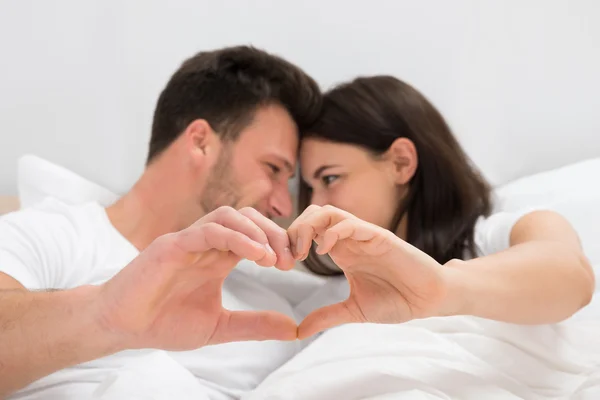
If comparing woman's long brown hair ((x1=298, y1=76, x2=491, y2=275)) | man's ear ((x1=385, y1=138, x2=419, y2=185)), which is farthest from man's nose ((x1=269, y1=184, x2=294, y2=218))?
man's ear ((x1=385, y1=138, x2=419, y2=185))

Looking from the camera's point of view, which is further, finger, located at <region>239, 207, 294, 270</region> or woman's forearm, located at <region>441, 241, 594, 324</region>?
woman's forearm, located at <region>441, 241, 594, 324</region>

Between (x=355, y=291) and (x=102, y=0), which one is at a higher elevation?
(x=102, y=0)

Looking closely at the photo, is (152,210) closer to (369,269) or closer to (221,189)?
(221,189)

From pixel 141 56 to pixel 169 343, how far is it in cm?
100

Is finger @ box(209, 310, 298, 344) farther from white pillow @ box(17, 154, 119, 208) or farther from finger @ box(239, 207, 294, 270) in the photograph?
white pillow @ box(17, 154, 119, 208)

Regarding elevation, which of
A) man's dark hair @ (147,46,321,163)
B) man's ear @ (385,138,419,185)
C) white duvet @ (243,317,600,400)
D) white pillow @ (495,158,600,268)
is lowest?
white duvet @ (243,317,600,400)

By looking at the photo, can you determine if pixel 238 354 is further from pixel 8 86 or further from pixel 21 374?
pixel 8 86

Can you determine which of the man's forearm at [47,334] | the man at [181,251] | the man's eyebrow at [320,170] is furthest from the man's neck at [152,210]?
the man's forearm at [47,334]

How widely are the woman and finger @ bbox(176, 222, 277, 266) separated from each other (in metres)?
0.06

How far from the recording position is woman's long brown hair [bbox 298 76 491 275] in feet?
3.97

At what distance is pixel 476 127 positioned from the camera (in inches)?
58.7

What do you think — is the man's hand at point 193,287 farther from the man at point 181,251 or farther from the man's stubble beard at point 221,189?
the man's stubble beard at point 221,189

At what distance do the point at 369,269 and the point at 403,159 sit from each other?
2.03 ft

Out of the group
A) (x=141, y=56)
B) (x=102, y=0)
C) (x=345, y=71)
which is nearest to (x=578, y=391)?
(x=345, y=71)
